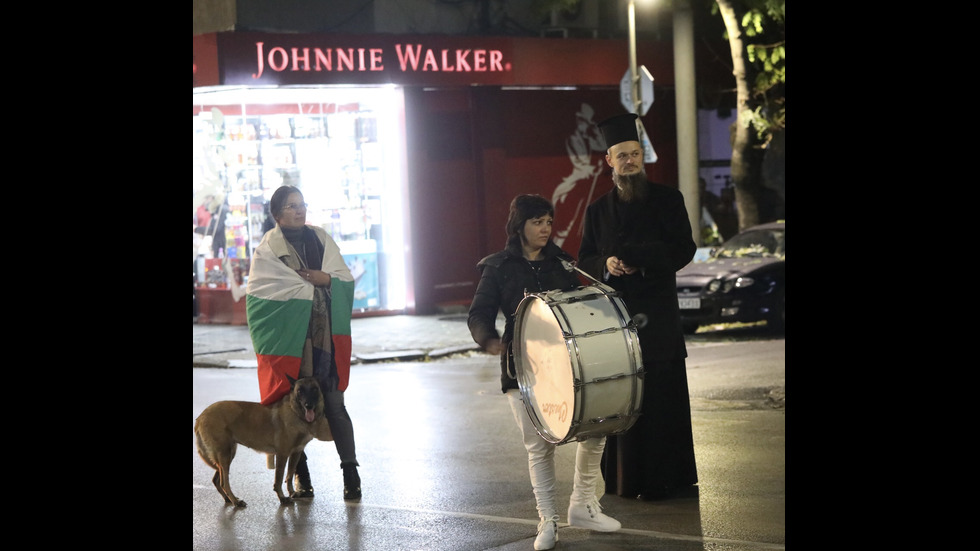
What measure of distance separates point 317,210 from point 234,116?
6.25ft

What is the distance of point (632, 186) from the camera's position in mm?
7215

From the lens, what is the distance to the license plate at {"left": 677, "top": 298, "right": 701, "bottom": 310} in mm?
15470

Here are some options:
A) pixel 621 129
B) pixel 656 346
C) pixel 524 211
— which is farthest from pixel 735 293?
pixel 524 211

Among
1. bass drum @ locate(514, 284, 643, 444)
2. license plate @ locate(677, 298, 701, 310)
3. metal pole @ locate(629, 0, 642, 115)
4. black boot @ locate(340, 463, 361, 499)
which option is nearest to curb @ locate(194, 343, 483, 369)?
license plate @ locate(677, 298, 701, 310)

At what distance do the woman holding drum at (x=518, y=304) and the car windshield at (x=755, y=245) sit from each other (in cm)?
1016

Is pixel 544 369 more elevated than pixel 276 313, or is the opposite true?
pixel 276 313

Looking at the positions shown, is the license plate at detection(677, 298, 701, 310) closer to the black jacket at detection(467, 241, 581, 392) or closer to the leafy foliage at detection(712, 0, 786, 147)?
the leafy foliage at detection(712, 0, 786, 147)

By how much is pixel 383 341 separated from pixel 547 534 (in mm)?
10982

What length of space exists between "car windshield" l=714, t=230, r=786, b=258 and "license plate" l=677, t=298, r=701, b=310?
4.43 ft

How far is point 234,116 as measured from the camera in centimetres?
1903

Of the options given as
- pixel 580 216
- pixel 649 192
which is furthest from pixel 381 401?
pixel 580 216

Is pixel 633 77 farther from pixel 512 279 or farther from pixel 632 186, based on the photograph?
pixel 512 279

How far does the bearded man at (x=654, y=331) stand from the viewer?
725 cm

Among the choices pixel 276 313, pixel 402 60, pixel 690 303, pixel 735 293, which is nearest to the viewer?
pixel 276 313
